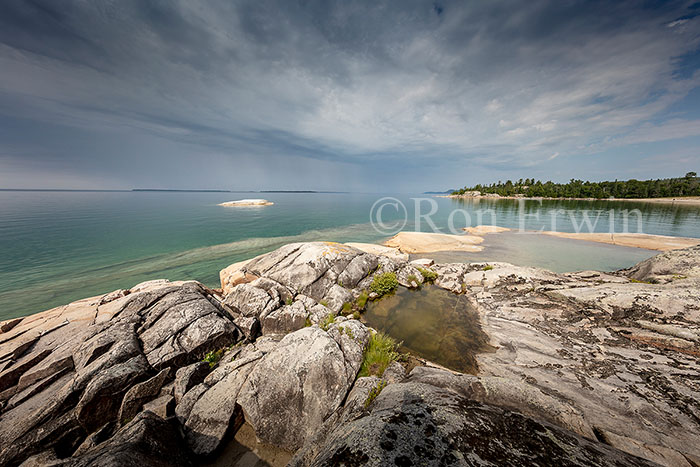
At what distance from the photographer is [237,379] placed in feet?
24.3

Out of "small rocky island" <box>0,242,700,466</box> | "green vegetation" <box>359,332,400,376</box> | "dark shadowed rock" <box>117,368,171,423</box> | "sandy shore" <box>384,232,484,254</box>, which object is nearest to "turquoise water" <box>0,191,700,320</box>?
"sandy shore" <box>384,232,484,254</box>

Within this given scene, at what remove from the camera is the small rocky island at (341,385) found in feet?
12.6

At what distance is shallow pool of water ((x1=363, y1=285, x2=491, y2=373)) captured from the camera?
32.2 feet

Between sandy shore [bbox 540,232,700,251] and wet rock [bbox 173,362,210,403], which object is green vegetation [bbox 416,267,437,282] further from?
sandy shore [bbox 540,232,700,251]

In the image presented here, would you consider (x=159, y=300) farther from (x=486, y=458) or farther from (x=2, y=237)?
(x=2, y=237)

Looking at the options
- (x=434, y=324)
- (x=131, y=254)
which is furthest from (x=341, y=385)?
(x=131, y=254)

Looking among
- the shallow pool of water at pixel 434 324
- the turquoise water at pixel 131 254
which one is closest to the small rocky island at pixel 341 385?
the shallow pool of water at pixel 434 324

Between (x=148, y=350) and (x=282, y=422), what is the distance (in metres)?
6.27

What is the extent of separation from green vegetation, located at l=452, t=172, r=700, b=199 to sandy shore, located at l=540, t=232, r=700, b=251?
412 ft

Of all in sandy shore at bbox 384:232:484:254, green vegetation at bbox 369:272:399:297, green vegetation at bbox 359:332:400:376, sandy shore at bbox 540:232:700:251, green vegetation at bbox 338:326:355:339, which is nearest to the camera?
green vegetation at bbox 359:332:400:376

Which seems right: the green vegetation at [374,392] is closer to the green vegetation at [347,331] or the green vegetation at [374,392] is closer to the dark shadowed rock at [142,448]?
the green vegetation at [347,331]

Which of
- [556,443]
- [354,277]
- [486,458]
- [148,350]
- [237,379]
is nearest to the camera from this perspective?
[486,458]

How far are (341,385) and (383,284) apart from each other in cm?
916

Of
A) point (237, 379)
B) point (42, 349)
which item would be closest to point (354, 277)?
point (237, 379)
